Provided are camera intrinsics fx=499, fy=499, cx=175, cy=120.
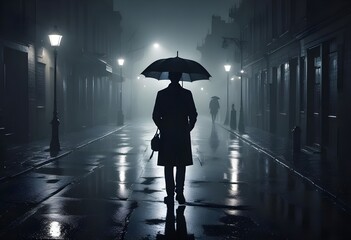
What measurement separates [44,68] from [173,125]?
16636 millimetres

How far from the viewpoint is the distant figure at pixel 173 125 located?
7734mm

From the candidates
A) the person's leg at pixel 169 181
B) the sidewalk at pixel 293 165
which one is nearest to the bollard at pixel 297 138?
the sidewalk at pixel 293 165

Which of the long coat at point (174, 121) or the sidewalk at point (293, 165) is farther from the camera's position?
the sidewalk at point (293, 165)

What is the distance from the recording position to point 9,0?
18.1 meters

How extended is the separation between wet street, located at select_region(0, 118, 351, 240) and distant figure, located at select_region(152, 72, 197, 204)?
0.69 m

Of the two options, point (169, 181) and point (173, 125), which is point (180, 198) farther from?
point (173, 125)

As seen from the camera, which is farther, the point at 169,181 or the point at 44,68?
the point at 44,68

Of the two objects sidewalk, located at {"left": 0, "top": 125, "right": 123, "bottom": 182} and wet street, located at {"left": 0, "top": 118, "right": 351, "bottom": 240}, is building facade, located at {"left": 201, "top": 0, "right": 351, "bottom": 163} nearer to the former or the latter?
wet street, located at {"left": 0, "top": 118, "right": 351, "bottom": 240}

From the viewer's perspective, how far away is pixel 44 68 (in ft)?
75.7

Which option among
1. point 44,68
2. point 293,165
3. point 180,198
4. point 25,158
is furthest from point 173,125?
point 44,68

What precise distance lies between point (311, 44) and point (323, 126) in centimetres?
324

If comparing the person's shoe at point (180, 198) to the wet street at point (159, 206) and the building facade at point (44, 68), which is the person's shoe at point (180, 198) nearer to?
the wet street at point (159, 206)

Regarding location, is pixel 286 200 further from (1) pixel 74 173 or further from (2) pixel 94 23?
(2) pixel 94 23

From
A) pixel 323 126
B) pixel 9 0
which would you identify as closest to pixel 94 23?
pixel 9 0
